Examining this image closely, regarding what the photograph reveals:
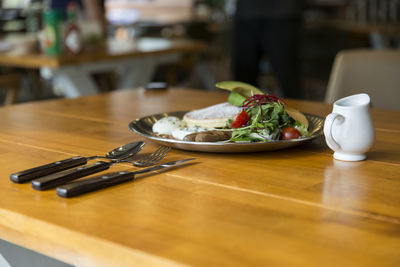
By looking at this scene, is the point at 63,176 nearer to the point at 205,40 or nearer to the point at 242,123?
the point at 242,123

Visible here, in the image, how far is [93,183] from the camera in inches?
29.9

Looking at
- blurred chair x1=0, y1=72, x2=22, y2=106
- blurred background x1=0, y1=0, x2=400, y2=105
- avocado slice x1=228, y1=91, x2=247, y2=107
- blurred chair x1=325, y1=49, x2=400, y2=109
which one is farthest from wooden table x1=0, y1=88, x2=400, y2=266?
blurred chair x1=0, y1=72, x2=22, y2=106

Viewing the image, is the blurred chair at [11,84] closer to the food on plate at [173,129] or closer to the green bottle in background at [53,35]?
the green bottle in background at [53,35]

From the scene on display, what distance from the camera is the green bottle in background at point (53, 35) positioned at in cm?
285

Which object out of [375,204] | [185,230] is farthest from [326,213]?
[185,230]

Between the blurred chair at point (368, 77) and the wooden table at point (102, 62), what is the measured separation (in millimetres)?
1434

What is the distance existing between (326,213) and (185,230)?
0.18 m

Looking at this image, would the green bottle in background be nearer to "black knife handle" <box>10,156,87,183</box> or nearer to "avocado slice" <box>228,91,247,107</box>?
"avocado slice" <box>228,91,247,107</box>

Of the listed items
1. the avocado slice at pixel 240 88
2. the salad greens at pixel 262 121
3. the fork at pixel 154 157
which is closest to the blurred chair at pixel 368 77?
the avocado slice at pixel 240 88

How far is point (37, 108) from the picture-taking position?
1478mm

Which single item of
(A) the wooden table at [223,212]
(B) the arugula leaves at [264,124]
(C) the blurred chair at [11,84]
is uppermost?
(B) the arugula leaves at [264,124]

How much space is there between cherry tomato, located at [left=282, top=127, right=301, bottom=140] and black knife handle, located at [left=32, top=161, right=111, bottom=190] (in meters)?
0.32

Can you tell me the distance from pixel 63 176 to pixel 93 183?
0.05m

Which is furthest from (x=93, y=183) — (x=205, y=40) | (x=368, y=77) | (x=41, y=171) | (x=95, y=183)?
(x=205, y=40)
